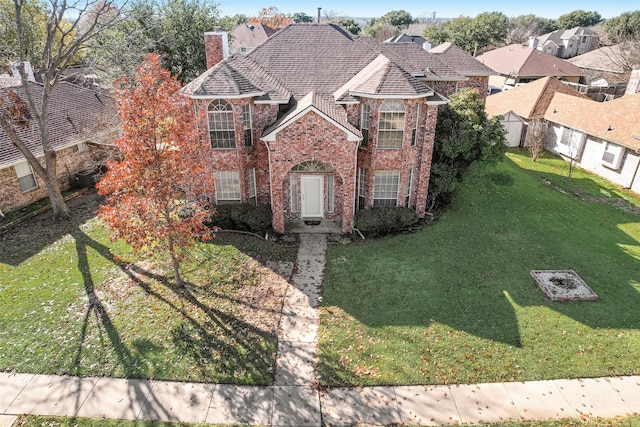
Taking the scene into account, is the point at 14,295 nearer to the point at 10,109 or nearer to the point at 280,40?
the point at 10,109

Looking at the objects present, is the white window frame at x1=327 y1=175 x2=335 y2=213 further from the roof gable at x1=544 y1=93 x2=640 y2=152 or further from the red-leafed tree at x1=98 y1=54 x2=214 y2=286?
the roof gable at x1=544 y1=93 x2=640 y2=152

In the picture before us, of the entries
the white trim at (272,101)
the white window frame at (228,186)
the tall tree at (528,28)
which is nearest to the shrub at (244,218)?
the white window frame at (228,186)

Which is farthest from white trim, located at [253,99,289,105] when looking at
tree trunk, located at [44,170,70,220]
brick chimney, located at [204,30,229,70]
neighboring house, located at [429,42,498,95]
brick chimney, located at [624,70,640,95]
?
brick chimney, located at [624,70,640,95]

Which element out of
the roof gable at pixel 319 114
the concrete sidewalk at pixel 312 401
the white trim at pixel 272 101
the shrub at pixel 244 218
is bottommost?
the concrete sidewalk at pixel 312 401

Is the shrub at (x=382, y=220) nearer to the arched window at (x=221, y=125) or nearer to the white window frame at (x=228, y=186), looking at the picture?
the white window frame at (x=228, y=186)

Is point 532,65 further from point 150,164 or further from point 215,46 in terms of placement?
point 150,164

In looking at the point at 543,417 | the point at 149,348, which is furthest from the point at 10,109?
the point at 543,417

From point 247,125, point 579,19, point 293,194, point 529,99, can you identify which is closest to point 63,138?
point 247,125
